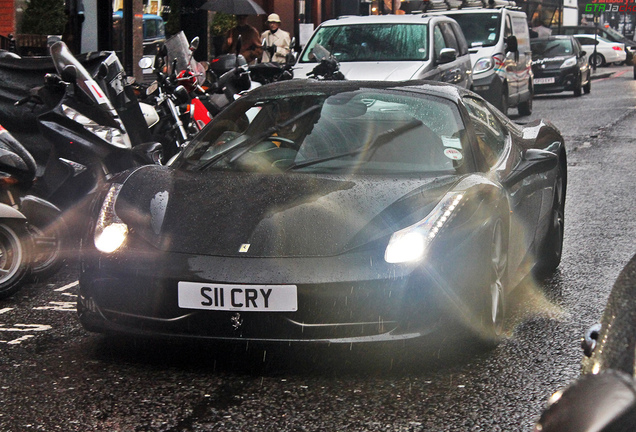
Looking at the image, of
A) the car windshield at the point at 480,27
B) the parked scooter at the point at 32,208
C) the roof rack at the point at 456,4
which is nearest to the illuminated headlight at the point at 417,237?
the parked scooter at the point at 32,208

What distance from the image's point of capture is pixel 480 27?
747 inches

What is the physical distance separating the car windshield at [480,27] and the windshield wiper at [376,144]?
13357 millimetres

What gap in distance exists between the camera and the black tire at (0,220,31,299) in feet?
20.3

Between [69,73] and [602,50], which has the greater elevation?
[69,73]

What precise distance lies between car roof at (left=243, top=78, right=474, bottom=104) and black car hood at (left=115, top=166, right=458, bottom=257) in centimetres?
86

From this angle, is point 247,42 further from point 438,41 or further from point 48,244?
point 48,244

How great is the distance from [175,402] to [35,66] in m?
4.87

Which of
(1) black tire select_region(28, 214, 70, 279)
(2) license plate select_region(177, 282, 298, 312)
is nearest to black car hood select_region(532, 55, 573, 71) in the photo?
(1) black tire select_region(28, 214, 70, 279)

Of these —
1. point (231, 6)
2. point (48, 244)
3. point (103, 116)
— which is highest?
point (231, 6)

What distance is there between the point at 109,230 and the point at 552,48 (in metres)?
24.8

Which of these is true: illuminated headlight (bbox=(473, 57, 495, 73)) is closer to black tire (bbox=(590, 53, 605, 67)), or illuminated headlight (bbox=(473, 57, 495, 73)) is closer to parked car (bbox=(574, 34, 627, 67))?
parked car (bbox=(574, 34, 627, 67))

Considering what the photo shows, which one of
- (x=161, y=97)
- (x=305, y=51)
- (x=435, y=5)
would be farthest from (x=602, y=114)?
(x=161, y=97)

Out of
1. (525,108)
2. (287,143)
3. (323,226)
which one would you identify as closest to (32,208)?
(287,143)

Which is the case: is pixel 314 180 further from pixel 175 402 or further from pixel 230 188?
pixel 175 402
